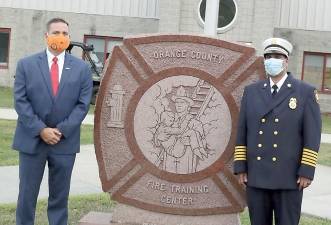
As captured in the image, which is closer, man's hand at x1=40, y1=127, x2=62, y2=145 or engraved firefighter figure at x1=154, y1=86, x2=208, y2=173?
man's hand at x1=40, y1=127, x2=62, y2=145

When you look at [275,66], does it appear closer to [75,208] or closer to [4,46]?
[75,208]

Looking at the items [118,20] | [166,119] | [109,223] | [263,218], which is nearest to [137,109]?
[166,119]

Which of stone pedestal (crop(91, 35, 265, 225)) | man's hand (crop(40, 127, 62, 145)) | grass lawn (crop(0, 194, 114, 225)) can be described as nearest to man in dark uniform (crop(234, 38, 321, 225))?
stone pedestal (crop(91, 35, 265, 225))

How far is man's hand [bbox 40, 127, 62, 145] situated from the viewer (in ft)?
15.8

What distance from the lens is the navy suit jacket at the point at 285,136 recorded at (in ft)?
14.5

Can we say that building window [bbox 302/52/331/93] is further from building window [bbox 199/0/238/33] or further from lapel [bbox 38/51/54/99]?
lapel [bbox 38/51/54/99]

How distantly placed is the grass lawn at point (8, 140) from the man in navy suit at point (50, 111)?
4125 millimetres

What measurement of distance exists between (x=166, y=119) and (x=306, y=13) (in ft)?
60.6

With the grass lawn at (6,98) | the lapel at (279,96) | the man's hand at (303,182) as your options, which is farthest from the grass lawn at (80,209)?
the grass lawn at (6,98)

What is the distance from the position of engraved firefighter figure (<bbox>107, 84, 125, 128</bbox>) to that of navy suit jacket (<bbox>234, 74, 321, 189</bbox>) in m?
1.42

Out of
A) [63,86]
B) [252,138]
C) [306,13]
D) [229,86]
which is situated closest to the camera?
[252,138]

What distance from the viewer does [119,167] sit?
559 cm

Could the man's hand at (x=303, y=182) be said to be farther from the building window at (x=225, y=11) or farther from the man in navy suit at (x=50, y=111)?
the building window at (x=225, y=11)

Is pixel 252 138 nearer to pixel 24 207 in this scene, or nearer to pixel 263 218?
pixel 263 218
